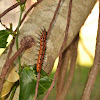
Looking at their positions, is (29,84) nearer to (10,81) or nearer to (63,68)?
(10,81)

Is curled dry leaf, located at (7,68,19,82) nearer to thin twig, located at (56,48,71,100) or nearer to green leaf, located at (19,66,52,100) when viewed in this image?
green leaf, located at (19,66,52,100)

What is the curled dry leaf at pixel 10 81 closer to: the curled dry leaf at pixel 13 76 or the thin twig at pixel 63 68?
the curled dry leaf at pixel 13 76

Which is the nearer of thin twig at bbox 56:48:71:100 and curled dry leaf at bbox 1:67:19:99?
curled dry leaf at bbox 1:67:19:99

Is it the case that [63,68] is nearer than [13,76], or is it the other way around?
[13,76]

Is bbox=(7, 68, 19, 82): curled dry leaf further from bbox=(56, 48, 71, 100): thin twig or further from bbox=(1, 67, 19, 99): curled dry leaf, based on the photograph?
bbox=(56, 48, 71, 100): thin twig

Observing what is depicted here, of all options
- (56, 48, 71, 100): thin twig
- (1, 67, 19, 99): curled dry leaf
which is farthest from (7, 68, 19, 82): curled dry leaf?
(56, 48, 71, 100): thin twig

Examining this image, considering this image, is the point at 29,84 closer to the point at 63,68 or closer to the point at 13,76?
the point at 13,76

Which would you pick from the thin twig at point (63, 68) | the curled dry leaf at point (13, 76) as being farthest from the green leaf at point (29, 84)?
the thin twig at point (63, 68)

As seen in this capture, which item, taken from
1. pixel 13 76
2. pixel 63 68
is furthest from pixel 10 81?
pixel 63 68
